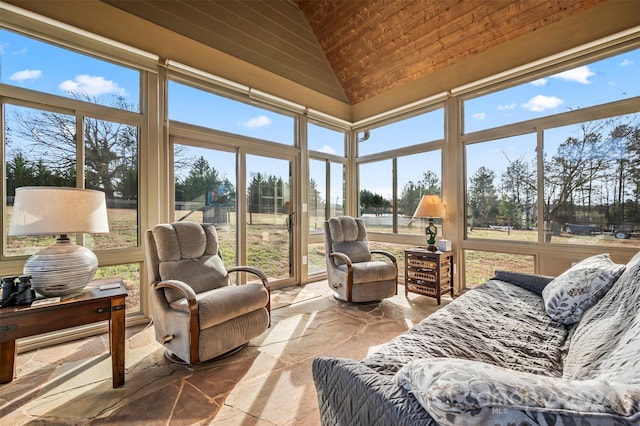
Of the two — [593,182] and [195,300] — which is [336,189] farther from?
[195,300]

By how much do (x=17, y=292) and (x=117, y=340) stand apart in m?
0.64

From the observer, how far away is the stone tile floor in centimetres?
162

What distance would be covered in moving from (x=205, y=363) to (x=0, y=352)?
54.0 inches

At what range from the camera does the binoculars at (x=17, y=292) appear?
166 cm

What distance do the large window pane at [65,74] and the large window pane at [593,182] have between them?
478 cm

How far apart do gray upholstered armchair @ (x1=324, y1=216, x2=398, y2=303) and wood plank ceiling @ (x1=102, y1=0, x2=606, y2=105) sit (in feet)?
8.33

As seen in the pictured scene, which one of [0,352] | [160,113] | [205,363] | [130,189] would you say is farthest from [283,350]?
[160,113]

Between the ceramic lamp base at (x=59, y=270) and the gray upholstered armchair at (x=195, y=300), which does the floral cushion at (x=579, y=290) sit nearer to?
the gray upholstered armchair at (x=195, y=300)

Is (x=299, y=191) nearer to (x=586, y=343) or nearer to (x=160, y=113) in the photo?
(x=160, y=113)

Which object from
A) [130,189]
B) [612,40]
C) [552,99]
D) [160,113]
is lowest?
[130,189]

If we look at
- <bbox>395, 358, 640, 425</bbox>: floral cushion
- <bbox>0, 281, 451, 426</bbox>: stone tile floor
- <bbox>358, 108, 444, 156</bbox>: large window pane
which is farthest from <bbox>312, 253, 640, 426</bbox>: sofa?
<bbox>358, 108, 444, 156</bbox>: large window pane

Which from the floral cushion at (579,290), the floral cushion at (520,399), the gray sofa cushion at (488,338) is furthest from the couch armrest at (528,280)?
the floral cushion at (520,399)

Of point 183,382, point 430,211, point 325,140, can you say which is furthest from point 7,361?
point 325,140

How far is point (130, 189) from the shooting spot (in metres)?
2.92
